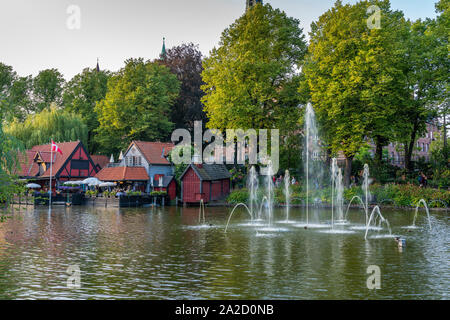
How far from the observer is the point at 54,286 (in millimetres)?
13125

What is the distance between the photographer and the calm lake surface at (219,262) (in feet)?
41.4

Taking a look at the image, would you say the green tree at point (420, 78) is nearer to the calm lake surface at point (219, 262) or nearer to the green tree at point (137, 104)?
the calm lake surface at point (219, 262)

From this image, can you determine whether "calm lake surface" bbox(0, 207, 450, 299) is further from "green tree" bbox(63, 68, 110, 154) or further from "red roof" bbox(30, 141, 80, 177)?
"green tree" bbox(63, 68, 110, 154)

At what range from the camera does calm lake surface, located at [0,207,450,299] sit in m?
12.6

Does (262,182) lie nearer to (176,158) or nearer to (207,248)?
(176,158)

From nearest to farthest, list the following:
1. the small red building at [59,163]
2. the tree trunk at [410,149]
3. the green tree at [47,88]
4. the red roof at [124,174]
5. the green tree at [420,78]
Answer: the green tree at [420,78] → the tree trunk at [410,149] → the red roof at [124,174] → the small red building at [59,163] → the green tree at [47,88]

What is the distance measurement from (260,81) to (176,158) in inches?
680

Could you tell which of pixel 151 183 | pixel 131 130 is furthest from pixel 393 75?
pixel 131 130

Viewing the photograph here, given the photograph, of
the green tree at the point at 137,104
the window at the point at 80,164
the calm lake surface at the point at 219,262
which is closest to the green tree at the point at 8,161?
the calm lake surface at the point at 219,262

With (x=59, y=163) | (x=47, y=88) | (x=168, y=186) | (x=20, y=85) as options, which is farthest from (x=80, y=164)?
(x=47, y=88)

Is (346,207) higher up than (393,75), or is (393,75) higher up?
(393,75)

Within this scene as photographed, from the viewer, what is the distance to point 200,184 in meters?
51.0

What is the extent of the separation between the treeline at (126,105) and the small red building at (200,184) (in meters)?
13.2

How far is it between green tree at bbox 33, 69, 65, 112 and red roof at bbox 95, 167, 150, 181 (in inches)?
1066
